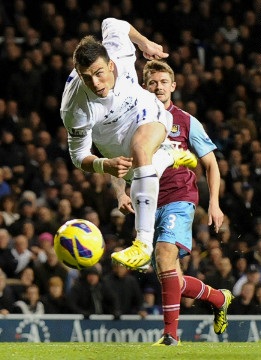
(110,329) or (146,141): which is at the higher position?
(146,141)

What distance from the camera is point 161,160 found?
8.72 m

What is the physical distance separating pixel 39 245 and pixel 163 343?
508cm

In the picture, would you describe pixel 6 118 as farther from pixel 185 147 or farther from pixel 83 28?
pixel 185 147

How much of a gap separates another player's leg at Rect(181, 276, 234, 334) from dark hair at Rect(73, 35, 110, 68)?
2.43 metres

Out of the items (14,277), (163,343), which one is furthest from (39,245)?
(163,343)

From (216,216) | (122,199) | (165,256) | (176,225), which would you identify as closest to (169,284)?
(165,256)

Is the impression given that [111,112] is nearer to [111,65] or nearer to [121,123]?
[121,123]

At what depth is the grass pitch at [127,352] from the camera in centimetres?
743

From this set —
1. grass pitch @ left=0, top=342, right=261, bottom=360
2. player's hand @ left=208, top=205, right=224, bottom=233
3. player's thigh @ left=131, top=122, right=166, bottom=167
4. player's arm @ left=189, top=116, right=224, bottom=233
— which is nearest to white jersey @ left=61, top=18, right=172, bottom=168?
player's thigh @ left=131, top=122, right=166, bottom=167

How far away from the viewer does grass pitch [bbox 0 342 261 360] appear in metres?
7.43

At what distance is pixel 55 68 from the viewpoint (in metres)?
16.4

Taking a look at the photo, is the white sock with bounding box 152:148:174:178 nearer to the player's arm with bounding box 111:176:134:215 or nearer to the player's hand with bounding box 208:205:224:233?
the player's arm with bounding box 111:176:134:215

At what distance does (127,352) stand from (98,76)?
207cm

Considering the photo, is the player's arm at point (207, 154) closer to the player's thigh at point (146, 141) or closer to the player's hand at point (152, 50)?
the player's hand at point (152, 50)
